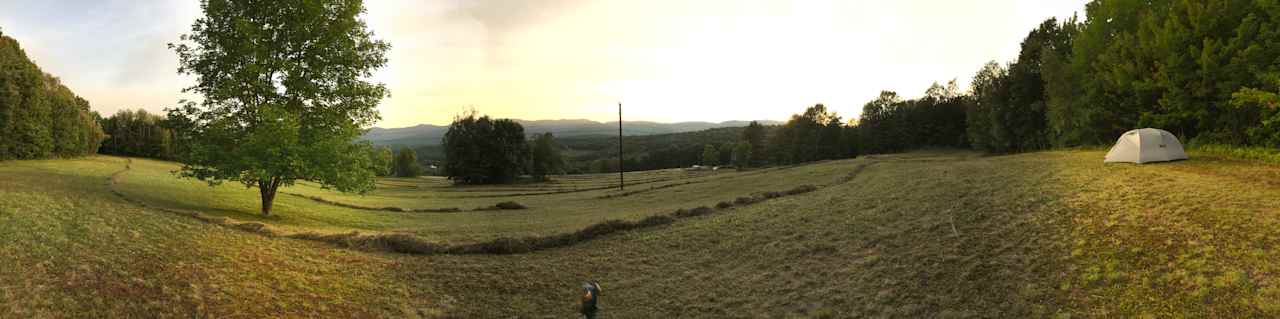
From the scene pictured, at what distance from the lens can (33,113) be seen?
4059 centimetres

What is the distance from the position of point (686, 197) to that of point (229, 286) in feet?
88.8

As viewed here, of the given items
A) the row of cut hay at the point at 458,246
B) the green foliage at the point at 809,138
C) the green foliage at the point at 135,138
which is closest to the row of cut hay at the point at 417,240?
the row of cut hay at the point at 458,246

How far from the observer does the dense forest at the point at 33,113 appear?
123 feet

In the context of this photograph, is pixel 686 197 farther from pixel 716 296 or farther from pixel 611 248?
pixel 716 296

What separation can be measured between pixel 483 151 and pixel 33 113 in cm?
4332

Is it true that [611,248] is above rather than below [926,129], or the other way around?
below

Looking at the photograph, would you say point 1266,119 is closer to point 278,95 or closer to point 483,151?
point 278,95

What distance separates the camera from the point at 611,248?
15336 mm

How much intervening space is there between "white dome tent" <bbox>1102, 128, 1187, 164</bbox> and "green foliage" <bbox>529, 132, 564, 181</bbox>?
245 ft

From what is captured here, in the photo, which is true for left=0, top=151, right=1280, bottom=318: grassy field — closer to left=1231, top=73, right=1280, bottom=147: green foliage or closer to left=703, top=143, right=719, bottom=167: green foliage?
left=1231, top=73, right=1280, bottom=147: green foliage

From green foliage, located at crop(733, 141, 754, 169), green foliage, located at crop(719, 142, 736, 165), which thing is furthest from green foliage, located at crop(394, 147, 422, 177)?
green foliage, located at crop(733, 141, 754, 169)

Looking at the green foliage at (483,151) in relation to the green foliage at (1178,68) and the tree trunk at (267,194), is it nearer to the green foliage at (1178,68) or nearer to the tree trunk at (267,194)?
the tree trunk at (267,194)

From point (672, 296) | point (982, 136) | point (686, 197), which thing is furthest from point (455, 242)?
point (982, 136)

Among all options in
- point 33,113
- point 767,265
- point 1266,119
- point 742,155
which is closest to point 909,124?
point 742,155
